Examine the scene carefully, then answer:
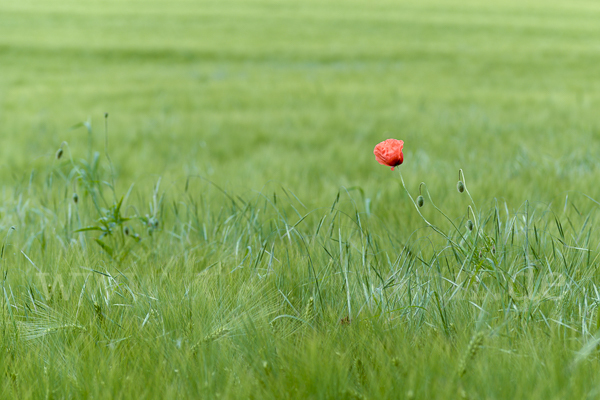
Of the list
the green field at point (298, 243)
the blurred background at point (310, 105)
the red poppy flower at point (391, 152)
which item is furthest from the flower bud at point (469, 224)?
the blurred background at point (310, 105)

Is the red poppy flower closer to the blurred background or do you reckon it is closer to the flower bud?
the flower bud

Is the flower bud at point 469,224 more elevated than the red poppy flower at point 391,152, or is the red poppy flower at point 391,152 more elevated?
the red poppy flower at point 391,152

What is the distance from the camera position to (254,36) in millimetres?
12727

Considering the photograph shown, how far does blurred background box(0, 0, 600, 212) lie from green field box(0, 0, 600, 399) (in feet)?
0.11

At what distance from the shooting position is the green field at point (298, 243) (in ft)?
2.82

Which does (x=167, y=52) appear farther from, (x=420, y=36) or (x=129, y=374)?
(x=129, y=374)

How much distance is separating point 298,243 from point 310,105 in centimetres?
353

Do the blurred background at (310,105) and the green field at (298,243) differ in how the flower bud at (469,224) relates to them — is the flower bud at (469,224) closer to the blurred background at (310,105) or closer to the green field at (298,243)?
the green field at (298,243)

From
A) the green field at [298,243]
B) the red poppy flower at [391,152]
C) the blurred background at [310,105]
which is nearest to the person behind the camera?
the green field at [298,243]

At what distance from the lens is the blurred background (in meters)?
2.57

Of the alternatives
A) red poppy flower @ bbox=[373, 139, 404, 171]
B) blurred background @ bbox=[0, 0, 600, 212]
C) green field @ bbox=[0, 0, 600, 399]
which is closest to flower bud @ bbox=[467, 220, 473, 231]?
green field @ bbox=[0, 0, 600, 399]

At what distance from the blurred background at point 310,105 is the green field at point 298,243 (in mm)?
32

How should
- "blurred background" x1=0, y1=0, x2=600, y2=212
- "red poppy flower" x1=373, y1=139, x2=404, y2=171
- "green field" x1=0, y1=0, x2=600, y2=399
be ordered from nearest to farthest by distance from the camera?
1. "green field" x1=0, y1=0, x2=600, y2=399
2. "red poppy flower" x1=373, y1=139, x2=404, y2=171
3. "blurred background" x1=0, y1=0, x2=600, y2=212

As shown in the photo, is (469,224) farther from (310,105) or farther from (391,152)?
(310,105)
